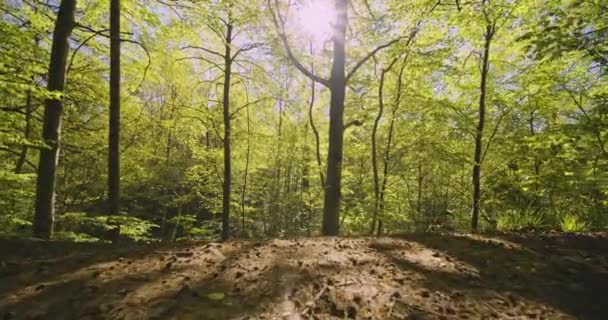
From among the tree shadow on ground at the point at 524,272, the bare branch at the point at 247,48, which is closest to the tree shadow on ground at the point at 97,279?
the tree shadow on ground at the point at 524,272

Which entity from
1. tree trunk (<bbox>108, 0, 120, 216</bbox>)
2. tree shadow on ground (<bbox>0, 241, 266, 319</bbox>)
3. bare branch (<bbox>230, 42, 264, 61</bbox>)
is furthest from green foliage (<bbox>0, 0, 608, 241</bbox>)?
tree shadow on ground (<bbox>0, 241, 266, 319</bbox>)

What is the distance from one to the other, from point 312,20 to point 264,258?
22.1 feet

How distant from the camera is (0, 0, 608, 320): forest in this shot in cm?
235

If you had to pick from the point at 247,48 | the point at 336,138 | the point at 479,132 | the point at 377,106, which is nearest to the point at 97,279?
the point at 336,138

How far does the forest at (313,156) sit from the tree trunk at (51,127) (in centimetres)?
2

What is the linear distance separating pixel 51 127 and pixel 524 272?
6.26m

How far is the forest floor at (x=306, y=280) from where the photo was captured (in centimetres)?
207

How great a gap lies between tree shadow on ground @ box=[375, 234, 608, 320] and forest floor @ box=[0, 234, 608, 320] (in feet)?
0.03

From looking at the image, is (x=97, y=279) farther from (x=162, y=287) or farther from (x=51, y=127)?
(x=51, y=127)

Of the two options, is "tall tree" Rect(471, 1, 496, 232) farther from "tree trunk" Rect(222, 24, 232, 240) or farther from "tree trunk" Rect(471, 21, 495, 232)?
"tree trunk" Rect(222, 24, 232, 240)

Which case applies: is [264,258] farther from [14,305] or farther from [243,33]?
[243,33]

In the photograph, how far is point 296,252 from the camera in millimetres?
3111

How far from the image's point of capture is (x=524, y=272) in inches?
110

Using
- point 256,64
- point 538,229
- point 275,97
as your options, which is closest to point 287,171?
point 275,97
